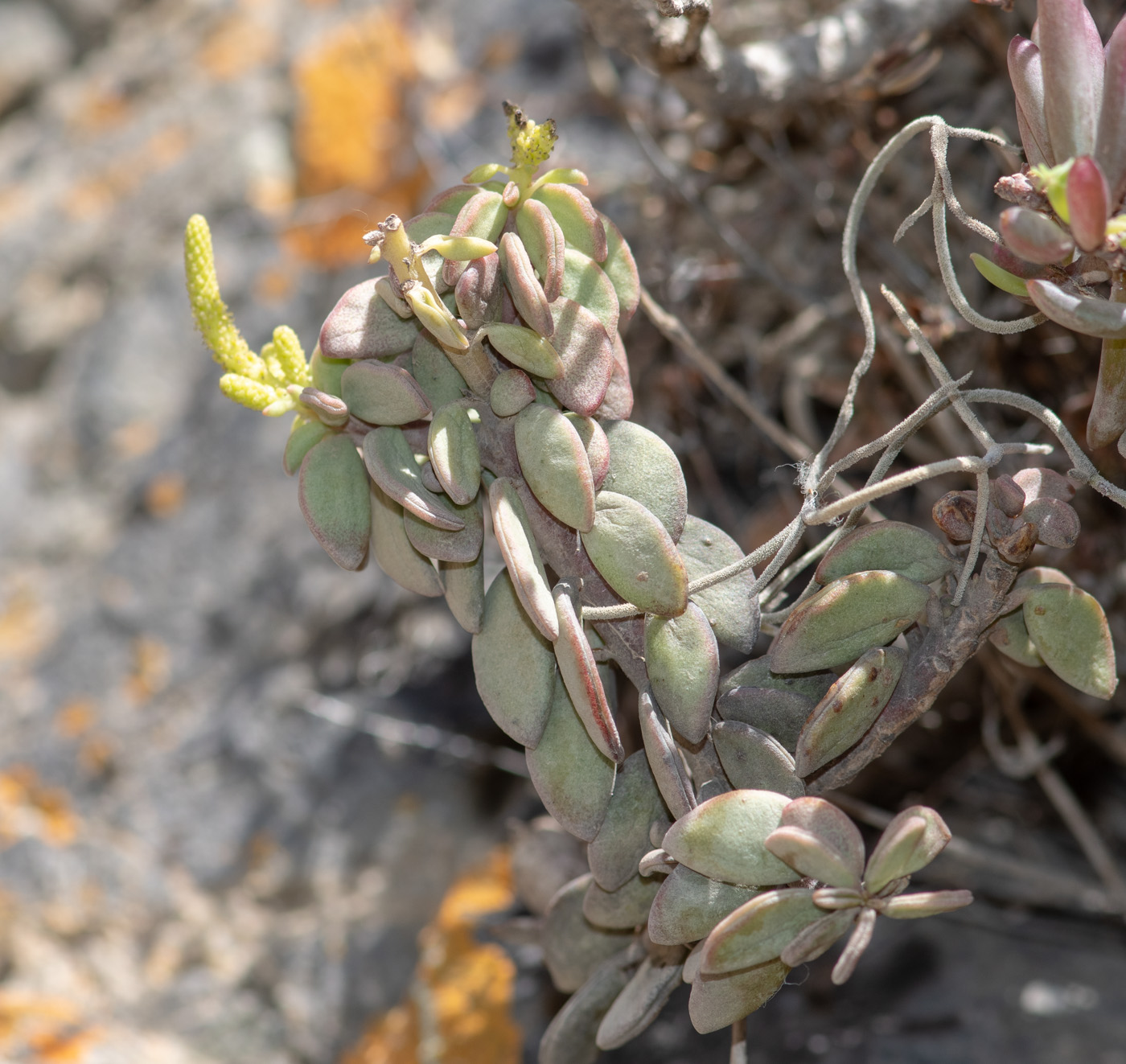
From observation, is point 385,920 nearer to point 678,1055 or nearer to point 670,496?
point 678,1055

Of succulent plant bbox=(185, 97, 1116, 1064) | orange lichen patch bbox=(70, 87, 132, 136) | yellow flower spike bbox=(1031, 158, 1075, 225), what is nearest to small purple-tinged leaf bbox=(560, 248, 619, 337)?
succulent plant bbox=(185, 97, 1116, 1064)

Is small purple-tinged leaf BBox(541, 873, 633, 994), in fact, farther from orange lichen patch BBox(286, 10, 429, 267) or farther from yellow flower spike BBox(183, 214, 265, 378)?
orange lichen patch BBox(286, 10, 429, 267)

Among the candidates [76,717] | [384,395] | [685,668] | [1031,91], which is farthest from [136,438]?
[1031,91]

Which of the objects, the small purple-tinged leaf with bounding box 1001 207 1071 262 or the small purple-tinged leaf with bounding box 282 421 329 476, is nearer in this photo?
the small purple-tinged leaf with bounding box 1001 207 1071 262

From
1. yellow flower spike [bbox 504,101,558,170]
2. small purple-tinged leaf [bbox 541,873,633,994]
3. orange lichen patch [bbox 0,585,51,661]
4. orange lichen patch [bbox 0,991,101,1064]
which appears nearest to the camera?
yellow flower spike [bbox 504,101,558,170]

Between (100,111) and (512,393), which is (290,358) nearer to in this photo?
(512,393)

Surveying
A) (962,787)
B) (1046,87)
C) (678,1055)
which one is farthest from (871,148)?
(678,1055)
